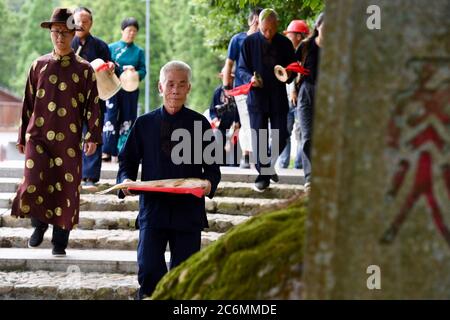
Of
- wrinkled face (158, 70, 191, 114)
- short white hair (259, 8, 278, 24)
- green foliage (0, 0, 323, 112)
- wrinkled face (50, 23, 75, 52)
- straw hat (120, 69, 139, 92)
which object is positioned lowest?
wrinkled face (158, 70, 191, 114)

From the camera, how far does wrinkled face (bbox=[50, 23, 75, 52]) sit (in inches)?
389

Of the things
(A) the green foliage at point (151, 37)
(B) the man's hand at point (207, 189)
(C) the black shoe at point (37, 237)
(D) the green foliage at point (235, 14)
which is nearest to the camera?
(B) the man's hand at point (207, 189)

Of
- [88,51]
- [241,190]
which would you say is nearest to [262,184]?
[241,190]

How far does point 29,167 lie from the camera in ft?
32.5

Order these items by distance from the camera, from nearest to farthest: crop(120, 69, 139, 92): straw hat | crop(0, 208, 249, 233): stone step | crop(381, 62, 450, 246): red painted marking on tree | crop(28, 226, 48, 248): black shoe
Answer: crop(381, 62, 450, 246): red painted marking on tree → crop(28, 226, 48, 248): black shoe → crop(0, 208, 249, 233): stone step → crop(120, 69, 139, 92): straw hat

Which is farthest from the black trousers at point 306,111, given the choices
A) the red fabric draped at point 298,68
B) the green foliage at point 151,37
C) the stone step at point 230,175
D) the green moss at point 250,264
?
the green foliage at point 151,37

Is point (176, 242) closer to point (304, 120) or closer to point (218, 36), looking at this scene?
point (304, 120)

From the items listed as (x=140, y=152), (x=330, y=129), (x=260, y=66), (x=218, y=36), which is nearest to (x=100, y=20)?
(x=218, y=36)

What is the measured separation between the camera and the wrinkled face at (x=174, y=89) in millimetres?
7785

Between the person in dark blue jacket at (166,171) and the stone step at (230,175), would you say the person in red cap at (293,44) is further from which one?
the person in dark blue jacket at (166,171)

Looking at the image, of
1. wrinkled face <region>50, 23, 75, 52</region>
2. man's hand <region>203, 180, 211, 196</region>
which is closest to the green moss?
man's hand <region>203, 180, 211, 196</region>

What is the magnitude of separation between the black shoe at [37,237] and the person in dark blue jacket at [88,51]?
231 cm

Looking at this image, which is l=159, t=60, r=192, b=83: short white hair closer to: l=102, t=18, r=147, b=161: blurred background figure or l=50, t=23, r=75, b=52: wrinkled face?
l=50, t=23, r=75, b=52: wrinkled face

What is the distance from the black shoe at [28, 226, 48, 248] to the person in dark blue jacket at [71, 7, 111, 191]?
91.1 inches
